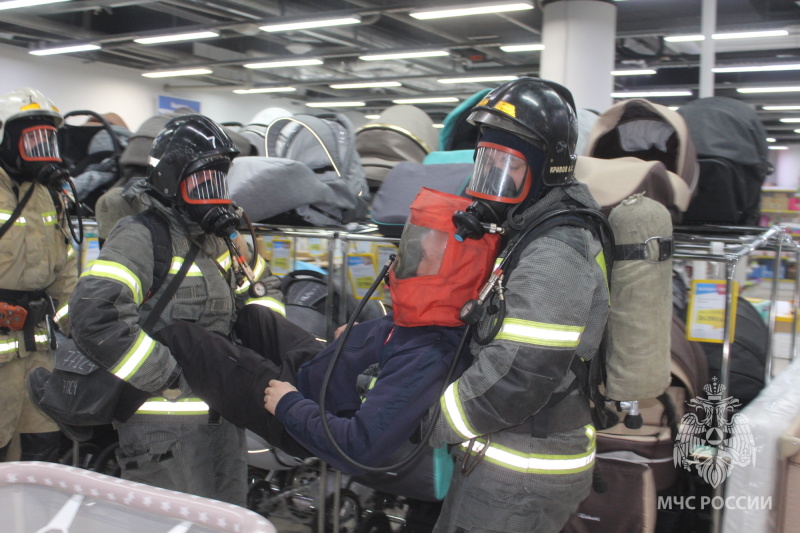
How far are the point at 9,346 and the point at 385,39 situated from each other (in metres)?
9.68

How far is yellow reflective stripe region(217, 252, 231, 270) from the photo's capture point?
245cm

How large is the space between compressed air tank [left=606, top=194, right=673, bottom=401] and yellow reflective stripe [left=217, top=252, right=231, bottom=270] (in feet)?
4.58

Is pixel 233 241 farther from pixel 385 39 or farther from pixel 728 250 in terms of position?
pixel 385 39

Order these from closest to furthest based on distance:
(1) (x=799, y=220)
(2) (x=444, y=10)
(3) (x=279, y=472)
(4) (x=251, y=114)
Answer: (3) (x=279, y=472)
(2) (x=444, y=10)
(1) (x=799, y=220)
(4) (x=251, y=114)

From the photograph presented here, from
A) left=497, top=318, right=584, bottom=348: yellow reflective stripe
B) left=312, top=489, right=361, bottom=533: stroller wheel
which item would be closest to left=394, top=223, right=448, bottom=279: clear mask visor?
left=497, top=318, right=584, bottom=348: yellow reflective stripe

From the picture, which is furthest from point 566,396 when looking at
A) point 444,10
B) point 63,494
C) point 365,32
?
point 365,32

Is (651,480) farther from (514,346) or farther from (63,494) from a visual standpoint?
(63,494)

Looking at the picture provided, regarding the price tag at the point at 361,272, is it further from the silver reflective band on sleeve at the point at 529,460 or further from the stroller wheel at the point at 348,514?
the silver reflective band on sleeve at the point at 529,460

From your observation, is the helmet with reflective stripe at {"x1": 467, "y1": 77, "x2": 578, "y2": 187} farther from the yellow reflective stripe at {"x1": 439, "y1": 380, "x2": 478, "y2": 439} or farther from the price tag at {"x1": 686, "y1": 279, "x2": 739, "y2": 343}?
the price tag at {"x1": 686, "y1": 279, "x2": 739, "y2": 343}

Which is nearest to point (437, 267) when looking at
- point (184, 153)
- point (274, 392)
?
point (274, 392)

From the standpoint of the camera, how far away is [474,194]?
5.92ft

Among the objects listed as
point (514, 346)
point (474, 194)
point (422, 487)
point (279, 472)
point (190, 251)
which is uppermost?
point (474, 194)

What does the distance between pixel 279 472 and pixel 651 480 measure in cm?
193

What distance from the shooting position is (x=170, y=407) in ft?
7.34
